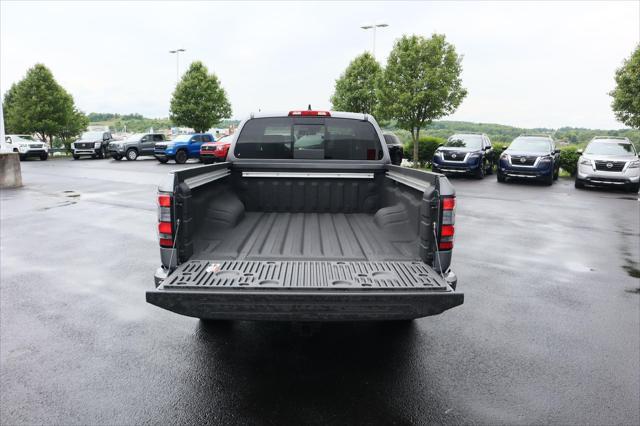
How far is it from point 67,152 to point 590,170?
41.3 meters

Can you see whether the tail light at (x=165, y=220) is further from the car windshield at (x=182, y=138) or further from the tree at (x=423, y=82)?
the car windshield at (x=182, y=138)

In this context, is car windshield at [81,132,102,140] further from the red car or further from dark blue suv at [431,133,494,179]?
dark blue suv at [431,133,494,179]

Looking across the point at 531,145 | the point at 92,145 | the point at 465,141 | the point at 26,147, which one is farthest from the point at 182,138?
the point at 531,145

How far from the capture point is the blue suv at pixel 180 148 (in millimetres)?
27281

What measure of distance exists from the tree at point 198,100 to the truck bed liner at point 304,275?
40.8 meters

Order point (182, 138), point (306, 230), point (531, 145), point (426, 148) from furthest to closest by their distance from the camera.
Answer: point (182, 138) → point (426, 148) → point (531, 145) → point (306, 230)

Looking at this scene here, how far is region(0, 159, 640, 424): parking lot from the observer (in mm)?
3037

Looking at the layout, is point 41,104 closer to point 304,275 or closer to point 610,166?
point 610,166

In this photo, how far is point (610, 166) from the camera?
16328 millimetres

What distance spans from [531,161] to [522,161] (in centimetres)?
33

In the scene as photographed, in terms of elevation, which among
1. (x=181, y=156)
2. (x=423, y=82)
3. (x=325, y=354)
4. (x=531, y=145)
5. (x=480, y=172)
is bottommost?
(x=325, y=354)

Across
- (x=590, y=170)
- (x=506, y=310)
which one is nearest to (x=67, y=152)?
(x=590, y=170)

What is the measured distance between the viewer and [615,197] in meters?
15.0

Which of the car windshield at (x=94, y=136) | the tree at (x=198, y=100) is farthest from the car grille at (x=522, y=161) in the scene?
the tree at (x=198, y=100)
